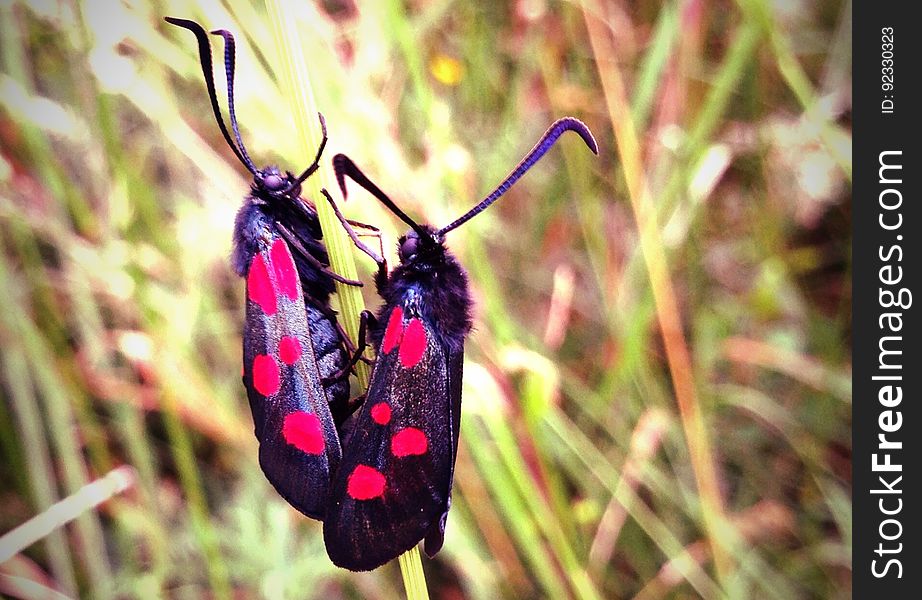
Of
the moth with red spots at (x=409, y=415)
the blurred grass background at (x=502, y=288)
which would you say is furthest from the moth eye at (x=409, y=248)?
→ the blurred grass background at (x=502, y=288)

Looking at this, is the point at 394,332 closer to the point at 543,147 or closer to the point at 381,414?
the point at 381,414

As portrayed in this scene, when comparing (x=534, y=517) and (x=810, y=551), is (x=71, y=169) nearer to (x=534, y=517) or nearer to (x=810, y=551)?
(x=534, y=517)

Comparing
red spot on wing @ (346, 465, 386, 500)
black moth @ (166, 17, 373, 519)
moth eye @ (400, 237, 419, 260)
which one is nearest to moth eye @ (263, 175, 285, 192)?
black moth @ (166, 17, 373, 519)

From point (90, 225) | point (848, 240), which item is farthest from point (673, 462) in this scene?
point (90, 225)

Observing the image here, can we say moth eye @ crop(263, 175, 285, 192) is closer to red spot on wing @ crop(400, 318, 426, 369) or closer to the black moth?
the black moth

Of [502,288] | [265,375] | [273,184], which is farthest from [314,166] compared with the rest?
[502,288]

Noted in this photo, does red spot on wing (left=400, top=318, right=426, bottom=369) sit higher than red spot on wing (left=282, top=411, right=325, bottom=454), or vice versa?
red spot on wing (left=400, top=318, right=426, bottom=369)
